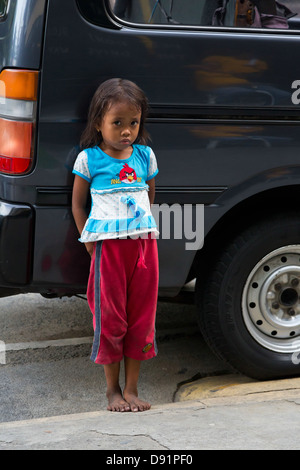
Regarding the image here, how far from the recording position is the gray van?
11.4 ft

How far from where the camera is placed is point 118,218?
3.49 metres

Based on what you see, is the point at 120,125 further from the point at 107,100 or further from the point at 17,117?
the point at 17,117

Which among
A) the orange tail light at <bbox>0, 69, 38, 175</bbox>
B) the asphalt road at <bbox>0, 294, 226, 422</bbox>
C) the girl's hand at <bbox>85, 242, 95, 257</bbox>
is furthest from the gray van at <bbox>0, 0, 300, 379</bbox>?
the asphalt road at <bbox>0, 294, 226, 422</bbox>

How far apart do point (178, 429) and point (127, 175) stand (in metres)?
1.09

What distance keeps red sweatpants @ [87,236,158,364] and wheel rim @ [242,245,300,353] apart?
568mm

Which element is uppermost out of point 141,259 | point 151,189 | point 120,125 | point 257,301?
point 120,125

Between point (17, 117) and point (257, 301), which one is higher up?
point (17, 117)
